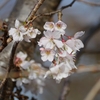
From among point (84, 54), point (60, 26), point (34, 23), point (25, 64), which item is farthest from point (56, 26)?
point (84, 54)

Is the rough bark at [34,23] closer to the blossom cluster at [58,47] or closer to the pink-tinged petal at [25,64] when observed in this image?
the pink-tinged petal at [25,64]

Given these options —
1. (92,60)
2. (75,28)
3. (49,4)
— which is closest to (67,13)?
(75,28)

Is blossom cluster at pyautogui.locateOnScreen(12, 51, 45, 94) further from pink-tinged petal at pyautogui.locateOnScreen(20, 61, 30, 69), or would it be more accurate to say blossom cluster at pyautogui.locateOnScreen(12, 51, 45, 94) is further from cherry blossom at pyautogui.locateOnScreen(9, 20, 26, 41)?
cherry blossom at pyautogui.locateOnScreen(9, 20, 26, 41)

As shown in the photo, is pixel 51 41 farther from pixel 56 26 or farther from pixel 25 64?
pixel 25 64

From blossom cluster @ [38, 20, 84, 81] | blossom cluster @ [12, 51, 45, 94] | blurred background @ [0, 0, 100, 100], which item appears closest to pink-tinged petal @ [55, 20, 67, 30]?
blossom cluster @ [38, 20, 84, 81]

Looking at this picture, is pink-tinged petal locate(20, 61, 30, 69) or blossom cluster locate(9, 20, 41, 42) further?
pink-tinged petal locate(20, 61, 30, 69)

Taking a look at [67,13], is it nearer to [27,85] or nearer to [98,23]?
[98,23]
